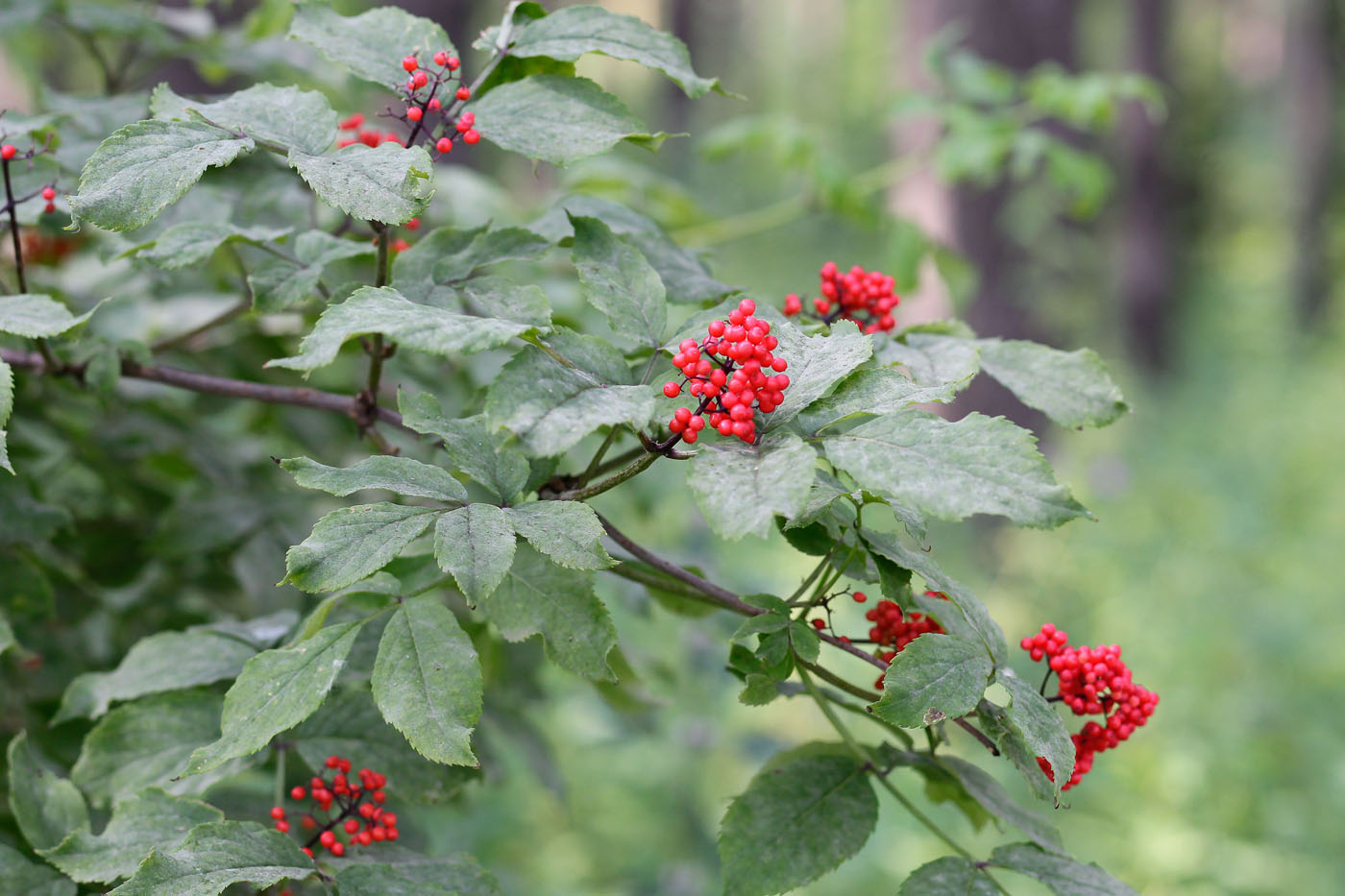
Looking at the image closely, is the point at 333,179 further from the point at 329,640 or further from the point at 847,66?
the point at 847,66

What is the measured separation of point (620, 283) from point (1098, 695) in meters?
0.63

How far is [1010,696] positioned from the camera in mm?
902

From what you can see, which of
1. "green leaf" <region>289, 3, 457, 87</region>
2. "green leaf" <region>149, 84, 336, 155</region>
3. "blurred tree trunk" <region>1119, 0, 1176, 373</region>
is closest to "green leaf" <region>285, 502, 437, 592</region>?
"green leaf" <region>149, 84, 336, 155</region>

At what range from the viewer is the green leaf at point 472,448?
96cm

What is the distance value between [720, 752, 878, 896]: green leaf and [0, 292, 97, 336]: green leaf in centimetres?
81

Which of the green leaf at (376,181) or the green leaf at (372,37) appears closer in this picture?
the green leaf at (376,181)

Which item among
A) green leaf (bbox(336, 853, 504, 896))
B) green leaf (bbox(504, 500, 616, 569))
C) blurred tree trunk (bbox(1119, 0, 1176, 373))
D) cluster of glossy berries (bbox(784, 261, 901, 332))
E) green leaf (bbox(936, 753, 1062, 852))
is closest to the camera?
green leaf (bbox(504, 500, 616, 569))

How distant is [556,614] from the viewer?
1008 mm

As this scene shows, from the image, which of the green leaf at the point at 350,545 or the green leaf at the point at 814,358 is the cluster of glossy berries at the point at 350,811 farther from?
the green leaf at the point at 814,358

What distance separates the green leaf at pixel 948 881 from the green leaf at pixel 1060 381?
0.47m

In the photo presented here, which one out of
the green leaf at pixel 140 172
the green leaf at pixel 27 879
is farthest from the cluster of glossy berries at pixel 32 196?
the green leaf at pixel 27 879

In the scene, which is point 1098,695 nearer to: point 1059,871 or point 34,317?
point 1059,871

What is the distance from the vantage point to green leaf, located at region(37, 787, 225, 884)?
101 cm

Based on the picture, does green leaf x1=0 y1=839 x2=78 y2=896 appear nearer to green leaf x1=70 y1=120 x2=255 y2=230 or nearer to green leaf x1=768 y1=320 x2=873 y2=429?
green leaf x1=70 y1=120 x2=255 y2=230
